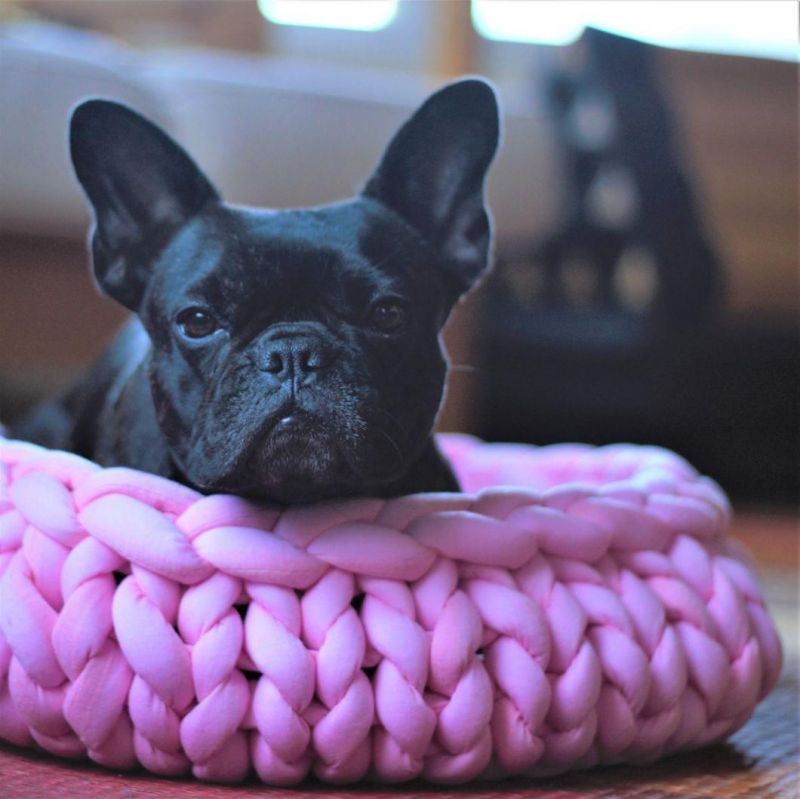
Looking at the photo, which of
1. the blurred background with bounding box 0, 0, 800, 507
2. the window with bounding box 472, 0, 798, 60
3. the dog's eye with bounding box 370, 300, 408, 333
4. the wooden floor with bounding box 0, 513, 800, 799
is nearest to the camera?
the wooden floor with bounding box 0, 513, 800, 799

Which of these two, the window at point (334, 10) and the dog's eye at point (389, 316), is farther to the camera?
the window at point (334, 10)

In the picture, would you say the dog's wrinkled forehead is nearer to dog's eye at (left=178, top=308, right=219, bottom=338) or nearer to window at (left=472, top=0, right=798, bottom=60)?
dog's eye at (left=178, top=308, right=219, bottom=338)

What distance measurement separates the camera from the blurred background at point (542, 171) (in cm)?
155

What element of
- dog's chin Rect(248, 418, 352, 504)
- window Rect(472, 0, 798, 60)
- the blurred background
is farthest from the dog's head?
window Rect(472, 0, 798, 60)

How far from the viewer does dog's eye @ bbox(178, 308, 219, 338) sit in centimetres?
76

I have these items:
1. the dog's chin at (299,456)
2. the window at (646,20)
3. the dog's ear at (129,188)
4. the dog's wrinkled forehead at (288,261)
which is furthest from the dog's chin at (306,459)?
the window at (646,20)

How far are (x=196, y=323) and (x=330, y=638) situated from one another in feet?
0.76

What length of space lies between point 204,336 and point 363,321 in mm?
107

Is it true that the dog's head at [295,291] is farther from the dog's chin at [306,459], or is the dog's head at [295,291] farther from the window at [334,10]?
the window at [334,10]

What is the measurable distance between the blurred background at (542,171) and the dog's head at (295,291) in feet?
0.53

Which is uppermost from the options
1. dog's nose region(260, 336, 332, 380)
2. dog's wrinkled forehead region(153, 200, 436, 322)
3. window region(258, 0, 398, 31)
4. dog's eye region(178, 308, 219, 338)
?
window region(258, 0, 398, 31)

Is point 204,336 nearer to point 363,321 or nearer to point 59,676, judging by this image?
point 363,321

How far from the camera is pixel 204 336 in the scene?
76cm

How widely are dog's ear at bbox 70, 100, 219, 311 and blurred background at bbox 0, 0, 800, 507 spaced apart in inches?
10.7
